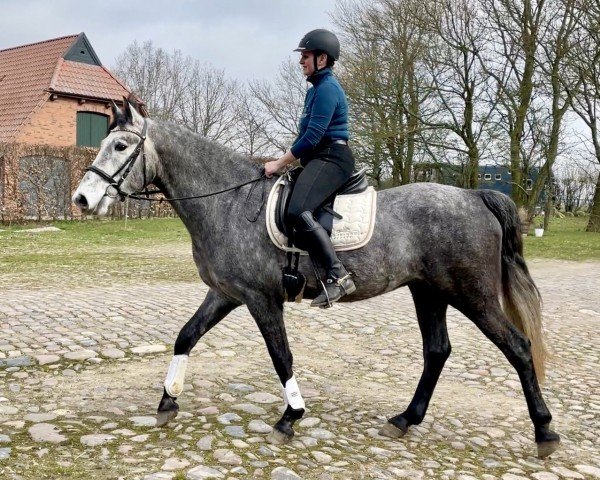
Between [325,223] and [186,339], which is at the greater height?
[325,223]

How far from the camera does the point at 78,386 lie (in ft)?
17.6

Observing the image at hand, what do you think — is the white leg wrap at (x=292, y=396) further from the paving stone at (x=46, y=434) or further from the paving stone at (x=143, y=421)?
the paving stone at (x=46, y=434)

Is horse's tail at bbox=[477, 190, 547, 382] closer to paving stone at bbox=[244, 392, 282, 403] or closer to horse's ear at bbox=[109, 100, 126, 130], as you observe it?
paving stone at bbox=[244, 392, 282, 403]

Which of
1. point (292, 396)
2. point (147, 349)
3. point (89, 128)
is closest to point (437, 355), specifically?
point (292, 396)

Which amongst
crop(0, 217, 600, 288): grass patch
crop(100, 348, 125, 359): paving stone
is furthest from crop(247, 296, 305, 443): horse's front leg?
crop(0, 217, 600, 288): grass patch

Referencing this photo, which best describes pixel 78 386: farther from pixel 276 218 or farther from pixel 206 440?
pixel 276 218

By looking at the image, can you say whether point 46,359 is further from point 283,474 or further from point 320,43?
point 320,43

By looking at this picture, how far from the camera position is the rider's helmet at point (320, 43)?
429 cm

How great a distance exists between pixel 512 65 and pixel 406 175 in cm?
696

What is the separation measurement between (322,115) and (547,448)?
2.76m

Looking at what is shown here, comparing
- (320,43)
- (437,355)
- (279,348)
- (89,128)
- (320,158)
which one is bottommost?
(437,355)

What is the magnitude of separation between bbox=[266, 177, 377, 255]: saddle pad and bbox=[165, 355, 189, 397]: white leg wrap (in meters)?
1.22

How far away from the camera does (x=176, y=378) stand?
4625 mm

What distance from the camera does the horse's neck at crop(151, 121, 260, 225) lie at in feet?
14.8
